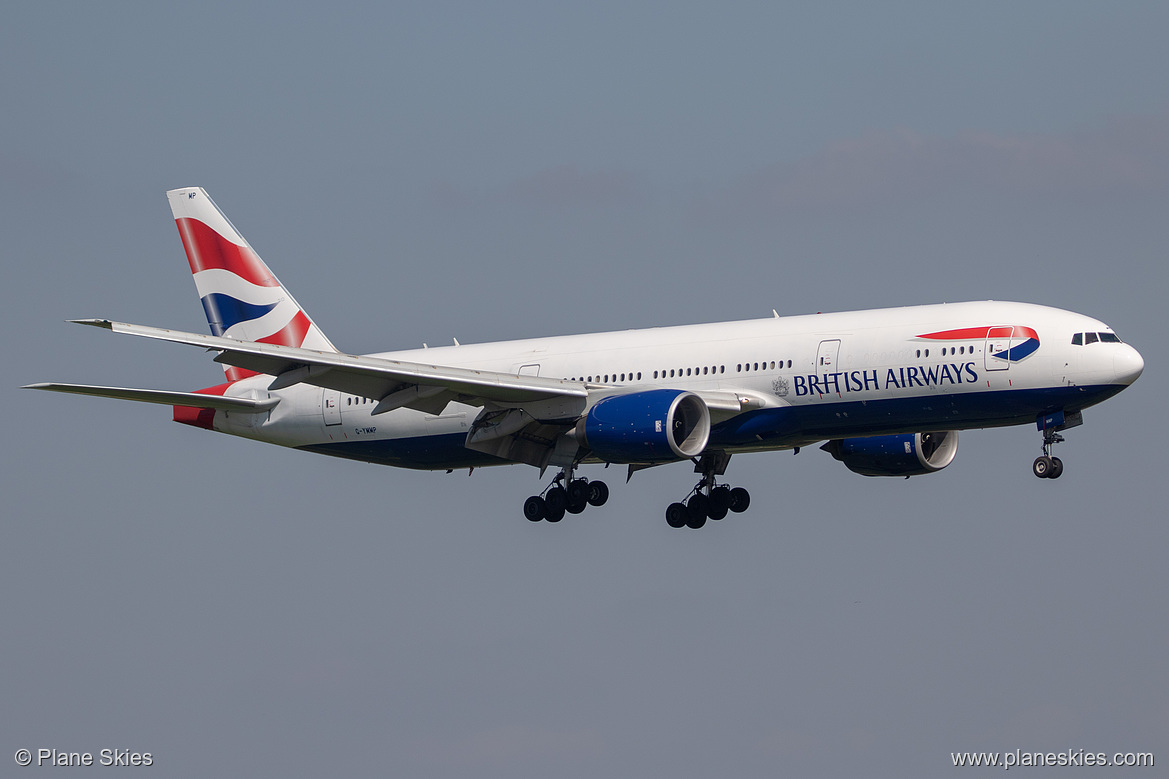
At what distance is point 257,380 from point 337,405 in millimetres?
2925

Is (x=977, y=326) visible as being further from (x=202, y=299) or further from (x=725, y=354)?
(x=202, y=299)

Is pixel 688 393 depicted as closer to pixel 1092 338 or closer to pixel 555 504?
pixel 555 504

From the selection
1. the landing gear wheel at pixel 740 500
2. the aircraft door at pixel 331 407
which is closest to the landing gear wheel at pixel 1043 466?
the landing gear wheel at pixel 740 500

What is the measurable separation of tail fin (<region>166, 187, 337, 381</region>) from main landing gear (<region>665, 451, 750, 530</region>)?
40.6 feet

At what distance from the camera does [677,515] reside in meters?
50.1

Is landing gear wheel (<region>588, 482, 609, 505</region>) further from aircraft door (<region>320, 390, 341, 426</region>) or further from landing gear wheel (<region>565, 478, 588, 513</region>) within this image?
aircraft door (<region>320, 390, 341, 426</region>)

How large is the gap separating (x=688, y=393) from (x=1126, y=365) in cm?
1081

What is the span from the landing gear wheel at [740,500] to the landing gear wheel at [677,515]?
1441 mm

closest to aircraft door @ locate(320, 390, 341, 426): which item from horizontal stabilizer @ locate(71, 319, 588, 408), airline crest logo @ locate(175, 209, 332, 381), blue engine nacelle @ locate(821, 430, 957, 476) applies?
airline crest logo @ locate(175, 209, 332, 381)

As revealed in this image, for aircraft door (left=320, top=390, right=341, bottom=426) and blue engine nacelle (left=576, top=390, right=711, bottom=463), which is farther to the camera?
aircraft door (left=320, top=390, right=341, bottom=426)

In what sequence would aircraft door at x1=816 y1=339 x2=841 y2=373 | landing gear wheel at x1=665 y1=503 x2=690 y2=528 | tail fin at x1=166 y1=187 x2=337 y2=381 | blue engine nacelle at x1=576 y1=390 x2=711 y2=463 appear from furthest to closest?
tail fin at x1=166 y1=187 x2=337 y2=381
landing gear wheel at x1=665 y1=503 x2=690 y2=528
aircraft door at x1=816 y1=339 x2=841 y2=373
blue engine nacelle at x1=576 y1=390 x2=711 y2=463

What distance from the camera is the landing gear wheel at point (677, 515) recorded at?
50094 millimetres

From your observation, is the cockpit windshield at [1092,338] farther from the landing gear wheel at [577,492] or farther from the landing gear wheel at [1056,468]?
the landing gear wheel at [577,492]

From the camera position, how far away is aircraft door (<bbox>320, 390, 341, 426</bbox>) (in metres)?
49.8
